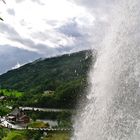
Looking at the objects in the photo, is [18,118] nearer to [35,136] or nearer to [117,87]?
[35,136]

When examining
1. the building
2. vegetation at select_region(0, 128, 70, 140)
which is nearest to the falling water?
vegetation at select_region(0, 128, 70, 140)

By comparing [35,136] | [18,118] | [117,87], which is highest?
[18,118]

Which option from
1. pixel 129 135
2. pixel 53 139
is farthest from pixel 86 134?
pixel 53 139

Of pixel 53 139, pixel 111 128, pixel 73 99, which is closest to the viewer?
pixel 111 128

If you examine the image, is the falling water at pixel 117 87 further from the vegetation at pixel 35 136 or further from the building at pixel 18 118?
the building at pixel 18 118

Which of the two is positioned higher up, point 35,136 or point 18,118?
point 18,118

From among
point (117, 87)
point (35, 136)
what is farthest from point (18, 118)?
point (117, 87)

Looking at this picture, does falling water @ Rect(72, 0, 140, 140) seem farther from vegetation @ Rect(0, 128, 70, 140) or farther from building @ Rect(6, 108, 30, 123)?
building @ Rect(6, 108, 30, 123)

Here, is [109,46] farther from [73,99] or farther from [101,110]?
[73,99]
